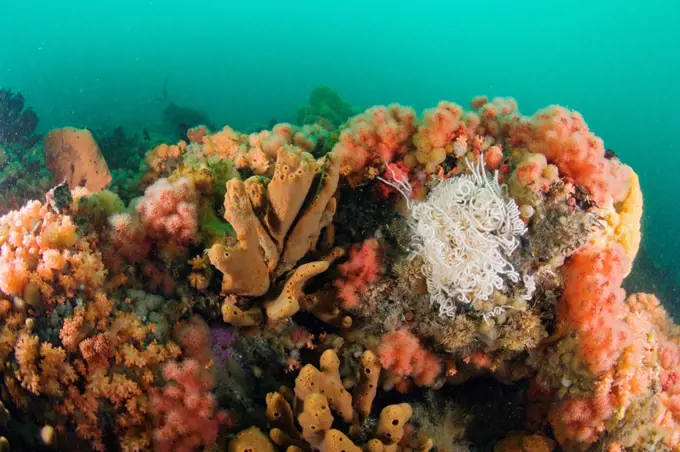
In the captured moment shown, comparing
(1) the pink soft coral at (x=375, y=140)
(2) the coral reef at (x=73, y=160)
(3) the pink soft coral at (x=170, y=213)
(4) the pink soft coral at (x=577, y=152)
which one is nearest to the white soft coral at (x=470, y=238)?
(4) the pink soft coral at (x=577, y=152)

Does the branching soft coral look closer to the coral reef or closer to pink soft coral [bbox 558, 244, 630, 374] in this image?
pink soft coral [bbox 558, 244, 630, 374]

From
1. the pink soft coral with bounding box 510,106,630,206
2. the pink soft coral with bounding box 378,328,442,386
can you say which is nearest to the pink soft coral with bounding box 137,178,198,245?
the pink soft coral with bounding box 378,328,442,386

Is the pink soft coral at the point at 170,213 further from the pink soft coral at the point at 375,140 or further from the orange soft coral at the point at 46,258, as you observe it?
the pink soft coral at the point at 375,140

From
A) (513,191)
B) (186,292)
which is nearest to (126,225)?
(186,292)

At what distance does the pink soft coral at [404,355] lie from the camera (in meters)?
3.45

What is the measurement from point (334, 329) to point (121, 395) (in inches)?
74.9

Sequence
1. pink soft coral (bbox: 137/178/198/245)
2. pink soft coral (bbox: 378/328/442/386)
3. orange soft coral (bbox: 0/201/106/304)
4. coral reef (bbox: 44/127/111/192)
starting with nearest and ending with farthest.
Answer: orange soft coral (bbox: 0/201/106/304) < pink soft coral (bbox: 137/178/198/245) < pink soft coral (bbox: 378/328/442/386) < coral reef (bbox: 44/127/111/192)

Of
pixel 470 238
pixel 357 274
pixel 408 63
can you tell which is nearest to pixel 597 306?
pixel 470 238

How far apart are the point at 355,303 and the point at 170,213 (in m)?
1.79

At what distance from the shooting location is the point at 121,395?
8.40 ft

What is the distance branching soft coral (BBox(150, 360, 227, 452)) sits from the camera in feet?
8.49

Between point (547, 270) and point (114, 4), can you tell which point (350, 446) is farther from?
point (114, 4)

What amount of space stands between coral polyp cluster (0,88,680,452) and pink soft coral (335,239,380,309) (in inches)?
0.8

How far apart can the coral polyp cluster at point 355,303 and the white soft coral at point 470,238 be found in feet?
0.06
